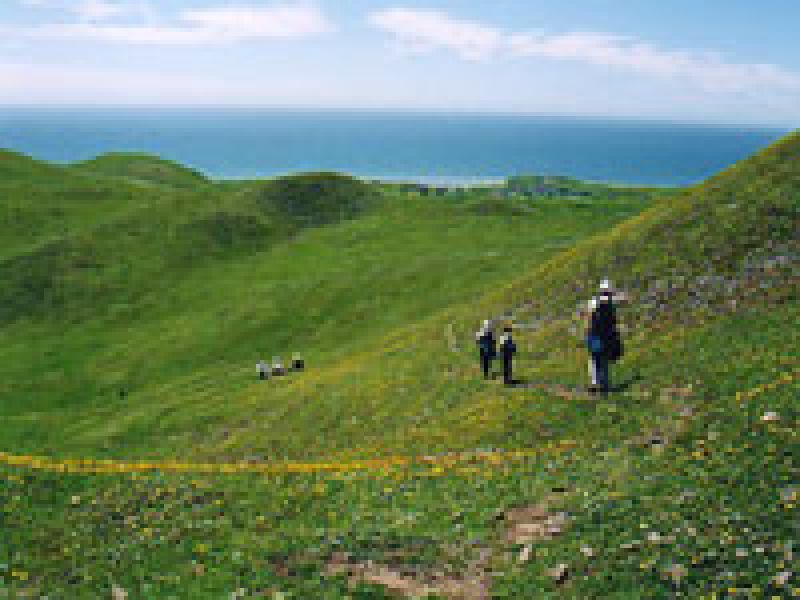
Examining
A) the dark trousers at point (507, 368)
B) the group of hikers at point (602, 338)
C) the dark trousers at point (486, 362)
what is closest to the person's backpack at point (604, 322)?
the group of hikers at point (602, 338)

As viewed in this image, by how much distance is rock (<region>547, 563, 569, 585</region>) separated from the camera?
15562 mm

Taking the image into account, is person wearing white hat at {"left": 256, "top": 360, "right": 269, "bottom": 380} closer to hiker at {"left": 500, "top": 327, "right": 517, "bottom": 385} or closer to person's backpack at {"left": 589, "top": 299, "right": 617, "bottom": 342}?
hiker at {"left": 500, "top": 327, "right": 517, "bottom": 385}

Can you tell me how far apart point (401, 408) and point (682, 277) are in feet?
62.4

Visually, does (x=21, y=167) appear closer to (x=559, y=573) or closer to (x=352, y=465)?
(x=352, y=465)

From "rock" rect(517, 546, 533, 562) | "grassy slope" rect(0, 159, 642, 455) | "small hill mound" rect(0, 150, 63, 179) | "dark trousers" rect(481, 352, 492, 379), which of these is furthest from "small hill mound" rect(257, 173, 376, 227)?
"rock" rect(517, 546, 533, 562)

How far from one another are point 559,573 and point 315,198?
12648 cm

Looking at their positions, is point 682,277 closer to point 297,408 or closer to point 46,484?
point 297,408

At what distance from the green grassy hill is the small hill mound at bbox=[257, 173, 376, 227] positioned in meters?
45.6

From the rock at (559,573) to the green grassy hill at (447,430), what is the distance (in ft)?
0.25

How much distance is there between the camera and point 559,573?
15742 mm

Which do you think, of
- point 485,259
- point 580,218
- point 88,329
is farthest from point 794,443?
point 580,218

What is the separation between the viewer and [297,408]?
45.0m

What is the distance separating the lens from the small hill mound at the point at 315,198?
131 meters

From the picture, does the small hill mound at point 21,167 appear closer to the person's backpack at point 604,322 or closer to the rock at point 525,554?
the person's backpack at point 604,322
